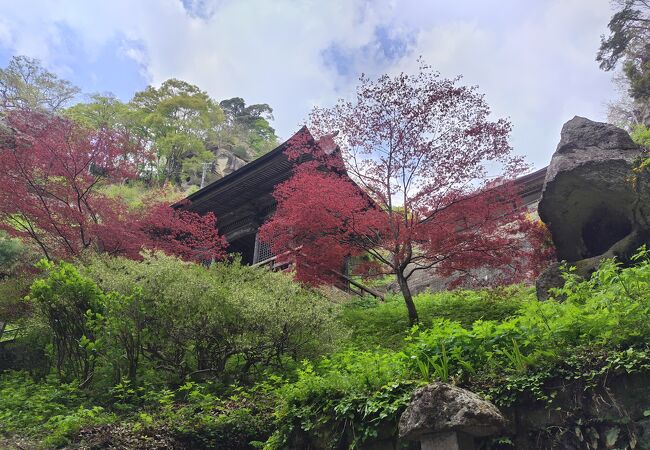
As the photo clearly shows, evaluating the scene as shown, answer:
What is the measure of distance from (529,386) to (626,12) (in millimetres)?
21696

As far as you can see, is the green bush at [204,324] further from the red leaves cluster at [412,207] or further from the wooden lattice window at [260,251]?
the wooden lattice window at [260,251]

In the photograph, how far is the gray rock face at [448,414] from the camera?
12.5 ft

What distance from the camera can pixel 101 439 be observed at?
20.0ft

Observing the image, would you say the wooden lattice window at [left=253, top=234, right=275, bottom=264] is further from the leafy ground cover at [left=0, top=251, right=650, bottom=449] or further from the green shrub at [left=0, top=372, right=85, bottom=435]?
the green shrub at [left=0, top=372, right=85, bottom=435]

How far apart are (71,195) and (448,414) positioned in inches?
455

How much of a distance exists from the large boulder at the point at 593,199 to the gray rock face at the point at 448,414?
5026 millimetres

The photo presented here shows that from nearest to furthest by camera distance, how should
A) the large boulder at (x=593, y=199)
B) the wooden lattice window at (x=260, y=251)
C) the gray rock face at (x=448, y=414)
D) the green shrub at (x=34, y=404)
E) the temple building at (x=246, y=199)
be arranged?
the gray rock face at (x=448, y=414), the green shrub at (x=34, y=404), the large boulder at (x=593, y=199), the temple building at (x=246, y=199), the wooden lattice window at (x=260, y=251)

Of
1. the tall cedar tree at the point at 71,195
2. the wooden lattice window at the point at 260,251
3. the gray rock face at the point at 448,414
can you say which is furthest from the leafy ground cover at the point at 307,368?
the wooden lattice window at the point at 260,251

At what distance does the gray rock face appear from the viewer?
12.5 feet

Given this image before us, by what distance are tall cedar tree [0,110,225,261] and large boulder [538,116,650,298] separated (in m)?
9.28

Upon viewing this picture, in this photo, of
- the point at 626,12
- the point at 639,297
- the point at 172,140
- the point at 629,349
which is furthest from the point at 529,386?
the point at 172,140

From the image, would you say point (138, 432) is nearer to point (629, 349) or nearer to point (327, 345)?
point (327, 345)

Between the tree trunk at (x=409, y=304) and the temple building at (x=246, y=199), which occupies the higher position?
the temple building at (x=246, y=199)

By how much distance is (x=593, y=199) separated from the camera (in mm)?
8930
